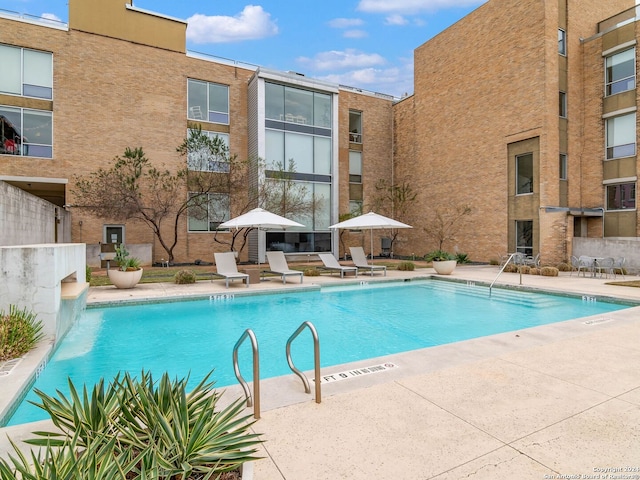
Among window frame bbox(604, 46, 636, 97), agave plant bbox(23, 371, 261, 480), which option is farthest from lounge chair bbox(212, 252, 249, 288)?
window frame bbox(604, 46, 636, 97)

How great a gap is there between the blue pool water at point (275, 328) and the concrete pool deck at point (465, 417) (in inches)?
70.3

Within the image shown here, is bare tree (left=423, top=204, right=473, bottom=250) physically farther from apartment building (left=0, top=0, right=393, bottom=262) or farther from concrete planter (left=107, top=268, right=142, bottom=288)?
concrete planter (left=107, top=268, right=142, bottom=288)

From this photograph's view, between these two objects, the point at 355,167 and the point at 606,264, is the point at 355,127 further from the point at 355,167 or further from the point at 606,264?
the point at 606,264

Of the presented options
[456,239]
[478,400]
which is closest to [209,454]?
[478,400]

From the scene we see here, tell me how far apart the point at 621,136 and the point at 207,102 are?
2133cm

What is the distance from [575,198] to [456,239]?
6.03 metres

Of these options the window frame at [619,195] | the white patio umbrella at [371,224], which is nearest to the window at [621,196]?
the window frame at [619,195]

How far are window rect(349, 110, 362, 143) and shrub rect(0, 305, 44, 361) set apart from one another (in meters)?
23.3

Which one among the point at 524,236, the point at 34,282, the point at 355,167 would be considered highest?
the point at 355,167

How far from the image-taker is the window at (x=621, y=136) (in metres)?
16.9

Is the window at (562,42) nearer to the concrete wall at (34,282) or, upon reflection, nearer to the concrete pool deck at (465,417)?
the concrete pool deck at (465,417)

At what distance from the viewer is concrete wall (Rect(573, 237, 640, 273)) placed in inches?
588

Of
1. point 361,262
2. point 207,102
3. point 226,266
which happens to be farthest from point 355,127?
point 226,266

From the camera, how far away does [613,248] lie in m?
15.6
